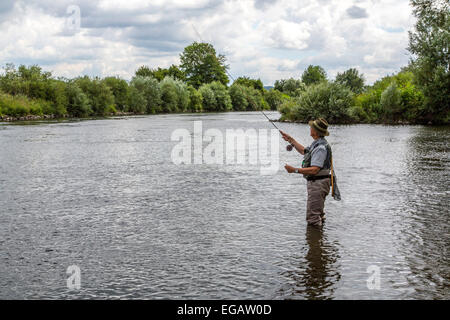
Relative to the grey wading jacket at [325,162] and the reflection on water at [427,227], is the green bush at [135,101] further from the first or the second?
the grey wading jacket at [325,162]

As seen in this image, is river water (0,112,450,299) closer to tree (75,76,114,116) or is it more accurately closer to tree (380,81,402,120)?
tree (380,81,402,120)

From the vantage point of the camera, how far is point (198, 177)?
589 inches

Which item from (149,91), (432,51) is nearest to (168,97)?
(149,91)

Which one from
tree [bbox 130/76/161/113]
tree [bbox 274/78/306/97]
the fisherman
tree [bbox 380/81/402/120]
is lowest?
the fisherman

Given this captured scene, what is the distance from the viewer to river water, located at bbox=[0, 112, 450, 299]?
231 inches

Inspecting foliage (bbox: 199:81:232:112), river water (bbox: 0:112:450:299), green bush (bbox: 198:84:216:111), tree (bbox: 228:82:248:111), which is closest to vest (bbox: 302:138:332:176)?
river water (bbox: 0:112:450:299)

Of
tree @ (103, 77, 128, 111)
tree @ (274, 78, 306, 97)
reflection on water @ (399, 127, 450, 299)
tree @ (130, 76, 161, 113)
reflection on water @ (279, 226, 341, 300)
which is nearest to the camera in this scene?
reflection on water @ (279, 226, 341, 300)

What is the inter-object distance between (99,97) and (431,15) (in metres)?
60.1

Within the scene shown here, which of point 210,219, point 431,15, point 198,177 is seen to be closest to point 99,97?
point 431,15

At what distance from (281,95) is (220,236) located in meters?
72.5

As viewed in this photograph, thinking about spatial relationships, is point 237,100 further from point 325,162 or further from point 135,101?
point 325,162

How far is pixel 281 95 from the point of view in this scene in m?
78.9

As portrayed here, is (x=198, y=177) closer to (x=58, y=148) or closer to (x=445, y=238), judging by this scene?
(x=445, y=238)

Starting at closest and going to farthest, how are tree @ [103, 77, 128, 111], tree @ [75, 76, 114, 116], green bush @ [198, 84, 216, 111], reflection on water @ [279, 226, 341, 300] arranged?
reflection on water @ [279, 226, 341, 300], tree @ [75, 76, 114, 116], tree @ [103, 77, 128, 111], green bush @ [198, 84, 216, 111]
